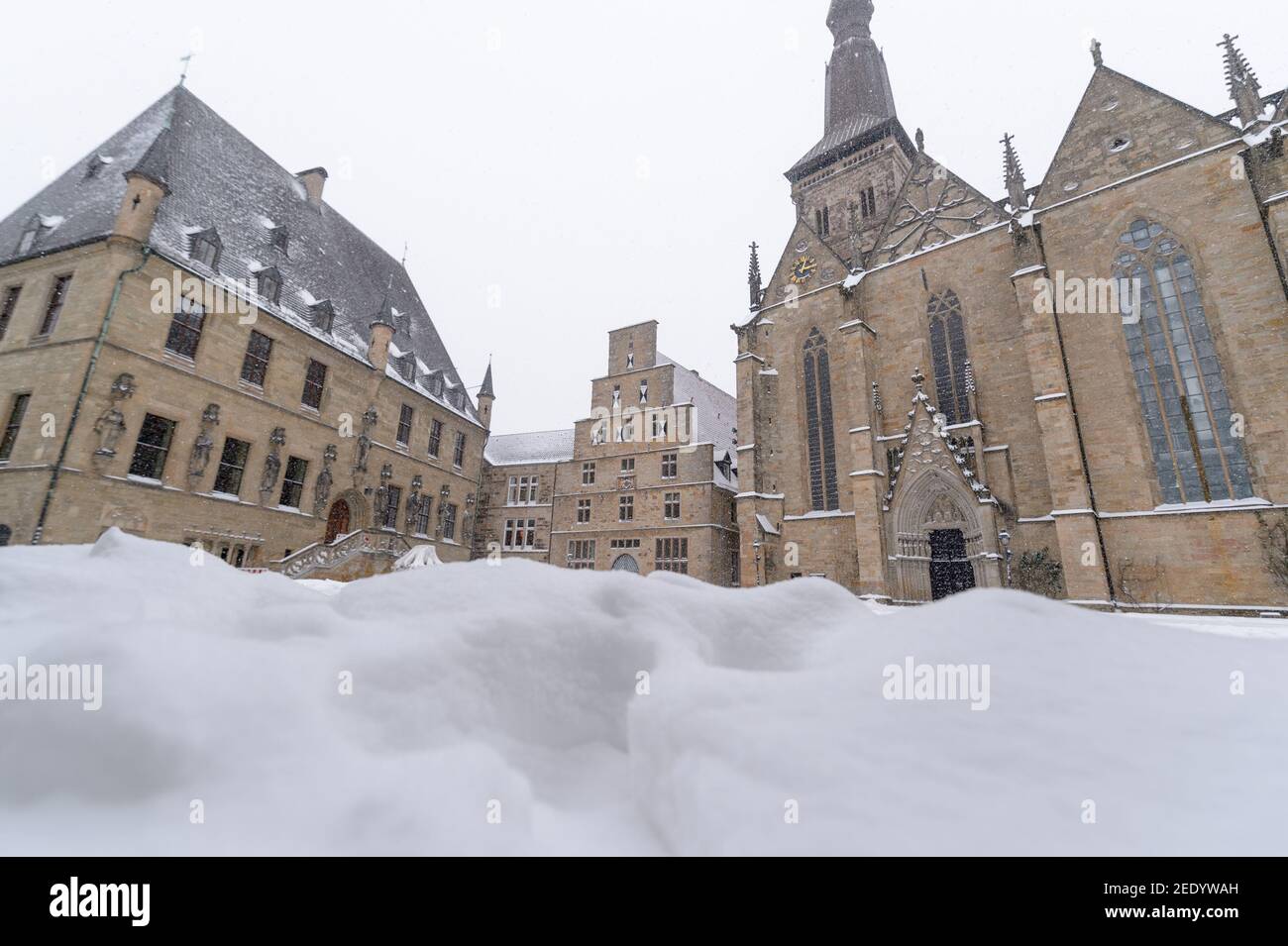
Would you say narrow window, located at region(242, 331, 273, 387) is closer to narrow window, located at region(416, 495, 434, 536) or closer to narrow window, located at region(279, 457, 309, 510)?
narrow window, located at region(279, 457, 309, 510)

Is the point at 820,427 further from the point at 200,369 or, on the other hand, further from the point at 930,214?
the point at 200,369

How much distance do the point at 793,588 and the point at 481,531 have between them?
31.6 metres

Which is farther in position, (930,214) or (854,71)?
(854,71)

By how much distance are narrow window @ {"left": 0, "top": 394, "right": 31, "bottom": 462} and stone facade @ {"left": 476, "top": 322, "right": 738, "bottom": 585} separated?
16.6 m

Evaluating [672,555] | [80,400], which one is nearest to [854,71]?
[672,555]

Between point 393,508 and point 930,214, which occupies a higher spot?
point 930,214

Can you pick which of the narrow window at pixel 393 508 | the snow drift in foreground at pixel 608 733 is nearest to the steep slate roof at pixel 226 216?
the narrow window at pixel 393 508

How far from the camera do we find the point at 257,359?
56.7 feet

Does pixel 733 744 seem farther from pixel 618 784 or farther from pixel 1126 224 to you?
pixel 1126 224

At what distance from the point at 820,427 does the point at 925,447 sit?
3966 millimetres

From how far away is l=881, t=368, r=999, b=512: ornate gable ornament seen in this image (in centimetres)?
1605

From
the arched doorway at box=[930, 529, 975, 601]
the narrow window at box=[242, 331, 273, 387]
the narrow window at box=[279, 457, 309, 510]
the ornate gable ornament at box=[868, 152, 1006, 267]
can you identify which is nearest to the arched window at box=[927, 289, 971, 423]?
the ornate gable ornament at box=[868, 152, 1006, 267]

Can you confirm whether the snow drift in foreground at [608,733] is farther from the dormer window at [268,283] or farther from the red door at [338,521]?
the red door at [338,521]
